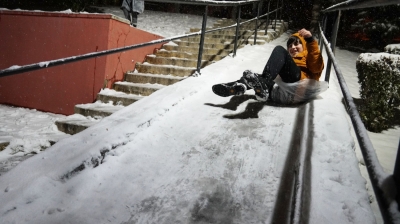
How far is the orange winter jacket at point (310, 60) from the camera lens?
2.58m

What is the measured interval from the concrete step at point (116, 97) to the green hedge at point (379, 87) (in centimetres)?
378

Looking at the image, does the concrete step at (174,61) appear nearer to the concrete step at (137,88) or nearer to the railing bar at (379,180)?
the concrete step at (137,88)

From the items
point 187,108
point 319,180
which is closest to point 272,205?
point 319,180

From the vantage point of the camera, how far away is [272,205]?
1.30m

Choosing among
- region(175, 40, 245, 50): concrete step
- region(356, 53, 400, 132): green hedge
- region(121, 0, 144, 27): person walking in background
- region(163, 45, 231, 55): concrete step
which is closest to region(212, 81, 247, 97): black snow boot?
region(356, 53, 400, 132): green hedge

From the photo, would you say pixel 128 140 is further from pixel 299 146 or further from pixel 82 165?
pixel 299 146

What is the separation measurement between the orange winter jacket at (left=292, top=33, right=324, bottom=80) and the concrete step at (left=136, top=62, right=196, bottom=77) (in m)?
2.11

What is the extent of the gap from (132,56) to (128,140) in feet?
11.4

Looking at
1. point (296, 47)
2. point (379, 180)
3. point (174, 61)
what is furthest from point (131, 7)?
point (379, 180)

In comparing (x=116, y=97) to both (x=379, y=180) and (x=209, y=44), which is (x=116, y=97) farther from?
(x=379, y=180)

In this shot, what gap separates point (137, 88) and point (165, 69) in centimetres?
78

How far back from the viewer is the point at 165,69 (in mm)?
4848

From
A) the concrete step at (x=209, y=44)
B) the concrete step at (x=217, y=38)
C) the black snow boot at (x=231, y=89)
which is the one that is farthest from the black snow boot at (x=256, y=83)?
the concrete step at (x=217, y=38)

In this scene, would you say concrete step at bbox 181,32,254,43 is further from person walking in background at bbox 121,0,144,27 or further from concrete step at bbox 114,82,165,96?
concrete step at bbox 114,82,165,96
